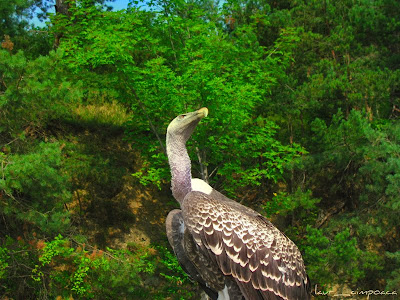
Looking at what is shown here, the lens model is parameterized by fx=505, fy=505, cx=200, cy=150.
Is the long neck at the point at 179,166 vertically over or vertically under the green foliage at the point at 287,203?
over

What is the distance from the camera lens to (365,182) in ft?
33.7

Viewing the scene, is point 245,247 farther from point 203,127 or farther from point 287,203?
point 287,203

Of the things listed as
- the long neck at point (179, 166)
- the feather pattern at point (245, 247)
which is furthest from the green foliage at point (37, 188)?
the feather pattern at point (245, 247)

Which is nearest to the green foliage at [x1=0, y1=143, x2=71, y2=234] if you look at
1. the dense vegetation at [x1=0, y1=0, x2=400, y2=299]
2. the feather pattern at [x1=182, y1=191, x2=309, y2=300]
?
the dense vegetation at [x1=0, y1=0, x2=400, y2=299]

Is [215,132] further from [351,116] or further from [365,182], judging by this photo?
[365,182]

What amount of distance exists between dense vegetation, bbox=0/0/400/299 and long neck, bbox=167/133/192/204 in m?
3.19

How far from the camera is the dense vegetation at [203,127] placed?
7594 mm

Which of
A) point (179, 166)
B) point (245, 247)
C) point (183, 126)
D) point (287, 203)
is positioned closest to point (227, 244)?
point (245, 247)

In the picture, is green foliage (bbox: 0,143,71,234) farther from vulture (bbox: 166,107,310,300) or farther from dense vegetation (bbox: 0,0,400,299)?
vulture (bbox: 166,107,310,300)

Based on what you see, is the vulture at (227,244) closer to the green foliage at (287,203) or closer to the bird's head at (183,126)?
the bird's head at (183,126)

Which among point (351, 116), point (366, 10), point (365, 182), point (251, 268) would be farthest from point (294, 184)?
point (251, 268)

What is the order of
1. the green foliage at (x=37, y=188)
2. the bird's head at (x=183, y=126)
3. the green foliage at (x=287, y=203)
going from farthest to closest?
the green foliage at (x=287, y=203) < the green foliage at (x=37, y=188) < the bird's head at (x=183, y=126)

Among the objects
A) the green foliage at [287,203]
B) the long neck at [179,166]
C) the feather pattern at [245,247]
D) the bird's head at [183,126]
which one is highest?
the bird's head at [183,126]

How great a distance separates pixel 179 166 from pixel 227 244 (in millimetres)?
778
